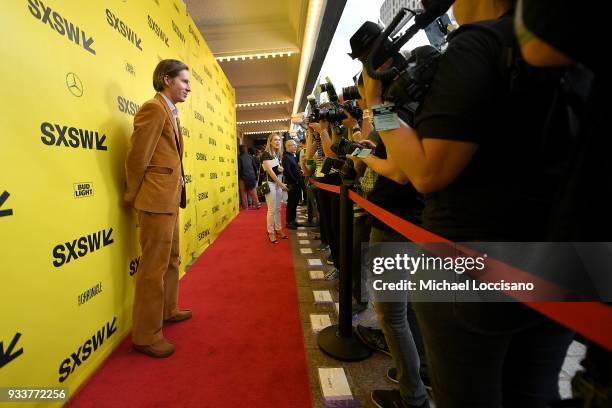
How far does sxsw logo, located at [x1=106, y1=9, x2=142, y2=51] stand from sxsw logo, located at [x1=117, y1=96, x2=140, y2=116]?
46cm

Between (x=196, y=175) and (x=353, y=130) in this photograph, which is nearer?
(x=353, y=130)

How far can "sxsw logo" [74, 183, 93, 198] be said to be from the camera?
5.18ft

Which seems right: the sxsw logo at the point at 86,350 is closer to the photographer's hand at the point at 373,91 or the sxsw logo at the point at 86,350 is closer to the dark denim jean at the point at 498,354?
the dark denim jean at the point at 498,354

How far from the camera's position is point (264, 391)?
1.54 m

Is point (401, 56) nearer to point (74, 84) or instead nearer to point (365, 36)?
point (365, 36)

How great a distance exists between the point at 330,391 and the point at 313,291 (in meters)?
1.24

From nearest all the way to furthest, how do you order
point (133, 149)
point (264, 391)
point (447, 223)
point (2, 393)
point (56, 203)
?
point (447, 223) < point (2, 393) < point (56, 203) < point (264, 391) < point (133, 149)

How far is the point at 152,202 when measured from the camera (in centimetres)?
182

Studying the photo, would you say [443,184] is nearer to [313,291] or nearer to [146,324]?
[146,324]

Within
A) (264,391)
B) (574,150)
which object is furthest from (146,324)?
(574,150)

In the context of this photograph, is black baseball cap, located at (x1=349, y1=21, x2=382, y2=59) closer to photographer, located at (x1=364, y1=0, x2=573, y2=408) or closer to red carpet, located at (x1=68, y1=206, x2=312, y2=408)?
photographer, located at (x1=364, y1=0, x2=573, y2=408)

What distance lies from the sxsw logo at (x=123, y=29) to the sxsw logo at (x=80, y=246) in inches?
52.9

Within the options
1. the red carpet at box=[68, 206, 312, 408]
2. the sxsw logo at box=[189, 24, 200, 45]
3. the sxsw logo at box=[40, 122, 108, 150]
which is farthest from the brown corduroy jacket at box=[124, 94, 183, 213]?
the sxsw logo at box=[189, 24, 200, 45]

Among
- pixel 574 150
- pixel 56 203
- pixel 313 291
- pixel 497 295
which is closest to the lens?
pixel 574 150
